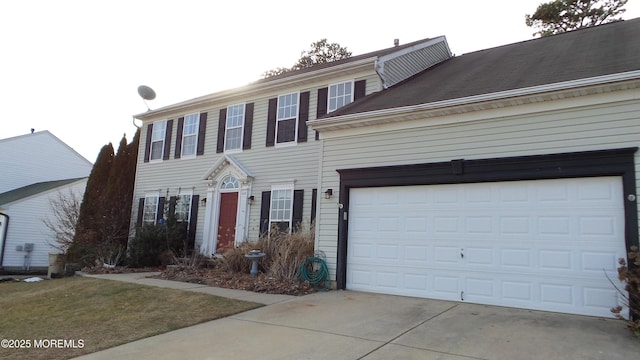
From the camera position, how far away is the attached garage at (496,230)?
5914 mm

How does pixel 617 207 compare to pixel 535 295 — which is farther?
pixel 535 295

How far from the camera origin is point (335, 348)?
452 cm

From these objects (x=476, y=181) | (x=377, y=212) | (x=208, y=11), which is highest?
(x=208, y=11)

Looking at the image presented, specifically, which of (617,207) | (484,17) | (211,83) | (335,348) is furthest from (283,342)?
(211,83)

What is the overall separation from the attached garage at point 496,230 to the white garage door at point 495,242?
2cm

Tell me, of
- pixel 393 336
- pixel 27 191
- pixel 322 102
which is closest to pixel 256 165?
pixel 322 102

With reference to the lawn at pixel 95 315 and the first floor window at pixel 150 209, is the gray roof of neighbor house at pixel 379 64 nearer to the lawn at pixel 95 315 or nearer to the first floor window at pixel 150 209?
the first floor window at pixel 150 209

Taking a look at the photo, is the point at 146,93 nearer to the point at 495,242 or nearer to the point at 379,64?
the point at 379,64

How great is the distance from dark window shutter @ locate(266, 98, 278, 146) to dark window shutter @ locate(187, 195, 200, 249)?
350 centimetres

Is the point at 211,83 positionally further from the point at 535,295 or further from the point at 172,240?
the point at 535,295

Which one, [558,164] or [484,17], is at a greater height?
[484,17]

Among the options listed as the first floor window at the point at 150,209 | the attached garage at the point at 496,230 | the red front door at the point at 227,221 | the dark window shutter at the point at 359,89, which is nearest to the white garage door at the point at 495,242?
the attached garage at the point at 496,230

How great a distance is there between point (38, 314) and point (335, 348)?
583cm

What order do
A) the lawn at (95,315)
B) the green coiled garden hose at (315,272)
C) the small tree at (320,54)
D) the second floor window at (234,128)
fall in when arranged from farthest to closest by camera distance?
the small tree at (320,54), the second floor window at (234,128), the green coiled garden hose at (315,272), the lawn at (95,315)
